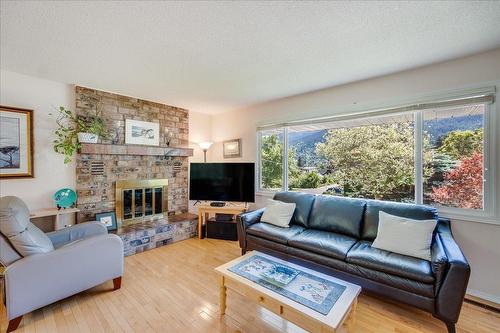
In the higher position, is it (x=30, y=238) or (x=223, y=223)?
(x=30, y=238)

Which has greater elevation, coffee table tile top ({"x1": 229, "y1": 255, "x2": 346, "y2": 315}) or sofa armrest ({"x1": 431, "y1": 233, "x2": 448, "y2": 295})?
sofa armrest ({"x1": 431, "y1": 233, "x2": 448, "y2": 295})

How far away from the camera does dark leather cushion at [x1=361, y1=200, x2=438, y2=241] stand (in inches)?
90.7

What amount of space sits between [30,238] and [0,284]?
1076 mm

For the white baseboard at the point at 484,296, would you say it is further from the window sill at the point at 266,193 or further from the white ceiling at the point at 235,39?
the window sill at the point at 266,193

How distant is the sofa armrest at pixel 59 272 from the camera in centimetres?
168

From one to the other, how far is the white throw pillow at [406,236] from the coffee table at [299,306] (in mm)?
762

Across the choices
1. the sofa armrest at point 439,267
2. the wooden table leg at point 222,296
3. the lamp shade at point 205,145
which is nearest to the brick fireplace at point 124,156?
the lamp shade at point 205,145

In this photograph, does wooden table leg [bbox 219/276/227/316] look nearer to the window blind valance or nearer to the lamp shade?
the window blind valance

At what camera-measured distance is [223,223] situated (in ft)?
12.4

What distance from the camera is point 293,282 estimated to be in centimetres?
172

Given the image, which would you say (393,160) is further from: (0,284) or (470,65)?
(0,284)

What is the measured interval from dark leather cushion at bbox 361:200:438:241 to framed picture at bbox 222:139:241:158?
2.41 metres

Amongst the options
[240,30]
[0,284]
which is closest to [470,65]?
[240,30]

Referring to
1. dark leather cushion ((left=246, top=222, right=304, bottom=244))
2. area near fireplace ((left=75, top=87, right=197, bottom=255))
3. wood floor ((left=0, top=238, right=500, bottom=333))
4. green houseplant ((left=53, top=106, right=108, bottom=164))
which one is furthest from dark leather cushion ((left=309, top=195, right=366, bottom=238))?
green houseplant ((left=53, top=106, right=108, bottom=164))
